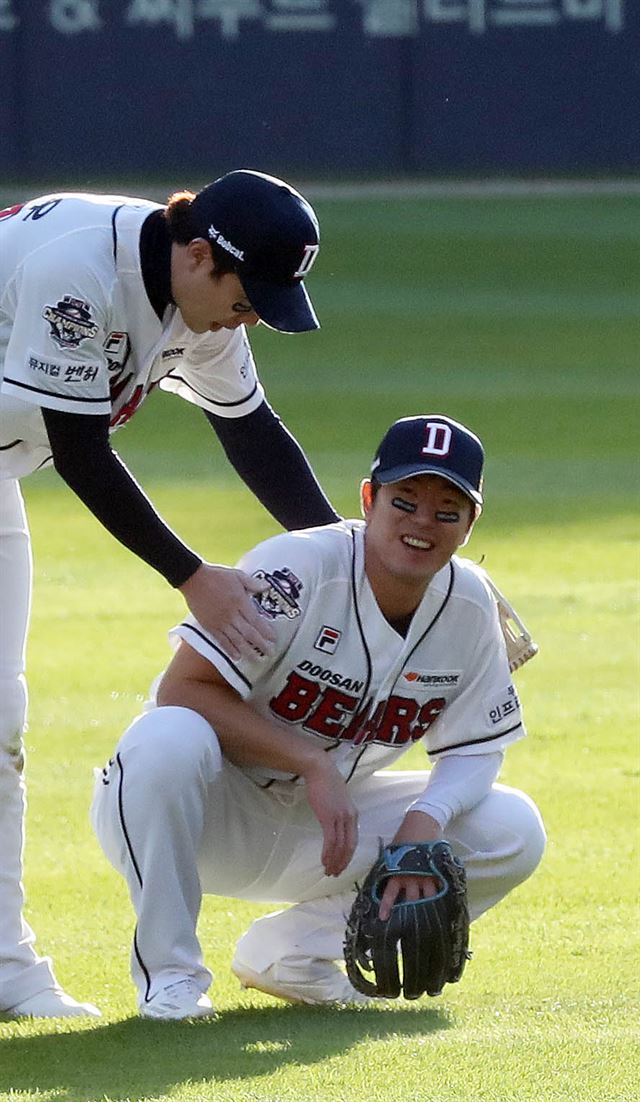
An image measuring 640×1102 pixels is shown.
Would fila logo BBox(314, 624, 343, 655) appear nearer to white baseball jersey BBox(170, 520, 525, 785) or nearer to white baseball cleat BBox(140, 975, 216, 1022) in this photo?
white baseball jersey BBox(170, 520, 525, 785)

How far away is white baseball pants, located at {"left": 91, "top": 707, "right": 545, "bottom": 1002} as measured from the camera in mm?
3533

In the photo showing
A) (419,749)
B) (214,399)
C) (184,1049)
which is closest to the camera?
(184,1049)

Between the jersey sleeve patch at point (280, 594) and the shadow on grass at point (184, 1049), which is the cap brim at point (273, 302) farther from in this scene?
the shadow on grass at point (184, 1049)

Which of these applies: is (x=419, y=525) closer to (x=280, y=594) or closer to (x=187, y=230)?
(x=280, y=594)

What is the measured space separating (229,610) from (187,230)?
70 cm

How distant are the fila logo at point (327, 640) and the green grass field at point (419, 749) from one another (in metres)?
0.69

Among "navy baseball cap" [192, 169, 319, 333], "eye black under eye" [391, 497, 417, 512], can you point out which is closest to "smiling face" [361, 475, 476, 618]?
"eye black under eye" [391, 497, 417, 512]

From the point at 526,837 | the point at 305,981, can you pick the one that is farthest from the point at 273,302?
the point at 305,981

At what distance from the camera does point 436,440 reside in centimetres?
355

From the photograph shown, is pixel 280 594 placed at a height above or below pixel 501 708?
above

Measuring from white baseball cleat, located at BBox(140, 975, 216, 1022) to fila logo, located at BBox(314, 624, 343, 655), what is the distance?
2.15 feet

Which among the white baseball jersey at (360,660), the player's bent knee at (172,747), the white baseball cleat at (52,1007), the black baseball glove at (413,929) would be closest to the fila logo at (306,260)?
the white baseball jersey at (360,660)

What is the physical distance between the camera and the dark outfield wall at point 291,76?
19234 mm

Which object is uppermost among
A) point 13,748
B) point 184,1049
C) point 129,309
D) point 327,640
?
point 129,309
